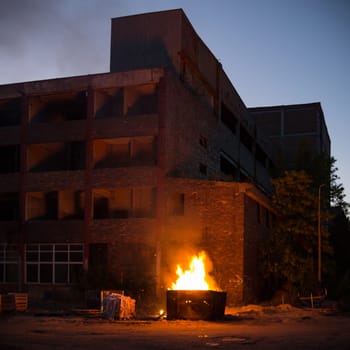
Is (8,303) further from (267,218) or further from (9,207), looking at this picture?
(267,218)

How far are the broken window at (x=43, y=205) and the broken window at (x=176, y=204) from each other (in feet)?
31.3

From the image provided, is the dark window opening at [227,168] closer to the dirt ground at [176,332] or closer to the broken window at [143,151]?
the broken window at [143,151]

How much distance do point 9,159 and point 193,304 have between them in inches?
1033

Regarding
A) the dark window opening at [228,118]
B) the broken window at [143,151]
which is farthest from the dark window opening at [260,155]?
the broken window at [143,151]

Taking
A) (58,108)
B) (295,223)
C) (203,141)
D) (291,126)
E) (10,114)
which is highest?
(291,126)

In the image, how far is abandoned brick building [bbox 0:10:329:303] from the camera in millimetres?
38500

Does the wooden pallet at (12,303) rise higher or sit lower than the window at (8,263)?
lower

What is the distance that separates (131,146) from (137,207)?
414cm

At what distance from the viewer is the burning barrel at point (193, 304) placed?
2555cm

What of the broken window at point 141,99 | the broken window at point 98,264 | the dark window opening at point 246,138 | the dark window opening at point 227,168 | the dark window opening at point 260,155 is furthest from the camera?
the dark window opening at point 260,155

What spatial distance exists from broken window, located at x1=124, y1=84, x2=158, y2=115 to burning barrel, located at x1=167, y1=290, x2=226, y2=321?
62.8ft

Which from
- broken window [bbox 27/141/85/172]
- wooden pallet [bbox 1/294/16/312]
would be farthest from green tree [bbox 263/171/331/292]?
wooden pallet [bbox 1/294/16/312]

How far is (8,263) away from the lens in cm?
4375

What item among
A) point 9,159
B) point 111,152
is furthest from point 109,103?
point 9,159
